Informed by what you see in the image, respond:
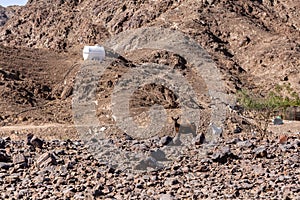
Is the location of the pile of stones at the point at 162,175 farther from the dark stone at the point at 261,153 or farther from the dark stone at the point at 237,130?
the dark stone at the point at 237,130

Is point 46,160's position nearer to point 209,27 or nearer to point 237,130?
point 237,130

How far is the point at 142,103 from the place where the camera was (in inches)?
974

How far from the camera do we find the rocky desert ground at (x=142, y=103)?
27.2 ft

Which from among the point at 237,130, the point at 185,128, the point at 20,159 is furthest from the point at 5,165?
the point at 237,130

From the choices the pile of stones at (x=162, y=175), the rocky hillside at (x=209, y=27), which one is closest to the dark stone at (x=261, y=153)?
the pile of stones at (x=162, y=175)

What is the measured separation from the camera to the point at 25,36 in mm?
56906

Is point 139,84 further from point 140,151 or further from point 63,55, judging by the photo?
point 140,151

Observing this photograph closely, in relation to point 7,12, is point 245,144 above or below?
below

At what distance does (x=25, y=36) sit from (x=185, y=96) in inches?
1359

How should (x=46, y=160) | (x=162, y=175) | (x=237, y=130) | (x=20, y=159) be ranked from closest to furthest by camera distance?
1. (x=162, y=175)
2. (x=46, y=160)
3. (x=20, y=159)
4. (x=237, y=130)

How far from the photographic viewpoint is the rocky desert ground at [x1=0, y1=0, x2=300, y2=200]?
830 cm

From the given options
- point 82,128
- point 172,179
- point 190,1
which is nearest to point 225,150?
point 172,179

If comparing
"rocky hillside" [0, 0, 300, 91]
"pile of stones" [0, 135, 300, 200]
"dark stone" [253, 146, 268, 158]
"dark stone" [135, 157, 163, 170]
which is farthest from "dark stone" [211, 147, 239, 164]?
"rocky hillside" [0, 0, 300, 91]

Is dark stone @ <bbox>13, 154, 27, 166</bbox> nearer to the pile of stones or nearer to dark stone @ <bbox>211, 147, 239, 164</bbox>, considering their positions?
the pile of stones
